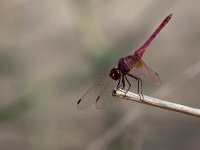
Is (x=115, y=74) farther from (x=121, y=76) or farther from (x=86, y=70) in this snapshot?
(x=86, y=70)

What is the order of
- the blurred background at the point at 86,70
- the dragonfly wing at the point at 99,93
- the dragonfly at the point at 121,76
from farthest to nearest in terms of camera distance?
the blurred background at the point at 86,70 < the dragonfly wing at the point at 99,93 < the dragonfly at the point at 121,76

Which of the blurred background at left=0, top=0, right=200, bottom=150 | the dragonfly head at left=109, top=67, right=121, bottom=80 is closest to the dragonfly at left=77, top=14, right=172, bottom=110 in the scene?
the dragonfly head at left=109, top=67, right=121, bottom=80

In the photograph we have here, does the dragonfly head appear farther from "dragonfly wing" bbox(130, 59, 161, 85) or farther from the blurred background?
the blurred background

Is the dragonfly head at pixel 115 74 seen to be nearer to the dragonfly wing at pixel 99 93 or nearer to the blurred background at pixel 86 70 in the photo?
the dragonfly wing at pixel 99 93

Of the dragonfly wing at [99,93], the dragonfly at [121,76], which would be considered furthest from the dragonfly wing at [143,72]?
the dragonfly wing at [99,93]

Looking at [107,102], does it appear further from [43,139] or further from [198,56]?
[198,56]

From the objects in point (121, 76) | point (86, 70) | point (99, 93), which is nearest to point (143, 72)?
point (121, 76)

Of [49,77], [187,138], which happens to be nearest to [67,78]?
[49,77]
